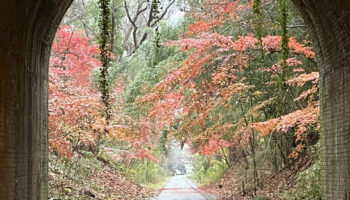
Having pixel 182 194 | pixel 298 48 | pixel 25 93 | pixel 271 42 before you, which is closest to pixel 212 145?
pixel 182 194

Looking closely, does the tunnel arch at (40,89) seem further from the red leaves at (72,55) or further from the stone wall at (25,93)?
the red leaves at (72,55)

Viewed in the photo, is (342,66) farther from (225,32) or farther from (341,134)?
(225,32)

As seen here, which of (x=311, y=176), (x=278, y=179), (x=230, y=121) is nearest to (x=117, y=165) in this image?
(x=230, y=121)

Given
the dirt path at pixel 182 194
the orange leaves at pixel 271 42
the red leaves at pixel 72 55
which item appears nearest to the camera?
the orange leaves at pixel 271 42

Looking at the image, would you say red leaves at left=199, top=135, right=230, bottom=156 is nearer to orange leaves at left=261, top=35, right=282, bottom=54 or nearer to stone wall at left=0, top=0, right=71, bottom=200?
orange leaves at left=261, top=35, right=282, bottom=54

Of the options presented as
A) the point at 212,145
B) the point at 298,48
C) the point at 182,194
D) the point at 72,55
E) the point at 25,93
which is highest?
the point at 72,55

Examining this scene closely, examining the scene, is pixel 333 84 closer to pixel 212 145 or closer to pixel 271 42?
pixel 271 42

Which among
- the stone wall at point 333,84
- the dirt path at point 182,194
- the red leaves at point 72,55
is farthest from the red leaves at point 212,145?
the stone wall at point 333,84

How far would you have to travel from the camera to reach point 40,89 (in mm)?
6246

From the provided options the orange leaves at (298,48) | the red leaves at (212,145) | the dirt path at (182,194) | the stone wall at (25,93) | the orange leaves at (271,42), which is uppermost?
the orange leaves at (271,42)

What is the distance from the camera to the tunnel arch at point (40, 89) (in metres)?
4.73

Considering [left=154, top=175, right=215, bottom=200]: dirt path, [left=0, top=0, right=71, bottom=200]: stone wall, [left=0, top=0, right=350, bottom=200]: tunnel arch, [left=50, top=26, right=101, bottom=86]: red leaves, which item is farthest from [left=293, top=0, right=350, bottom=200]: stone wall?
[left=154, top=175, right=215, bottom=200]: dirt path

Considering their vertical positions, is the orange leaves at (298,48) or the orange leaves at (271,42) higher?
the orange leaves at (271,42)

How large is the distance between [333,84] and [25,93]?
449 cm
